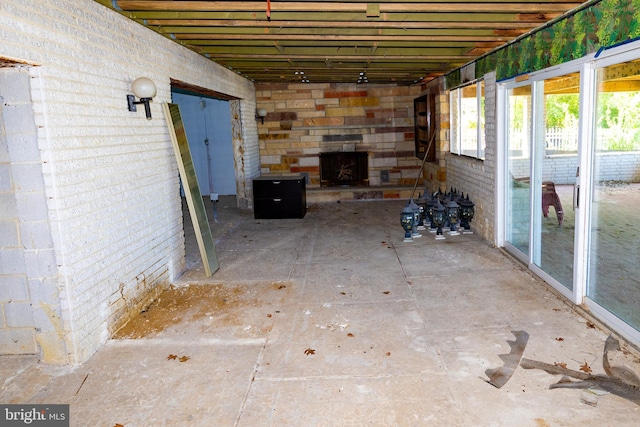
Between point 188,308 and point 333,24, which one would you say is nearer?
point 188,308

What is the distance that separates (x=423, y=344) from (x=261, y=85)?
819 cm

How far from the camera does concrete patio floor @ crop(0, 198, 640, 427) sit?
2.72 meters

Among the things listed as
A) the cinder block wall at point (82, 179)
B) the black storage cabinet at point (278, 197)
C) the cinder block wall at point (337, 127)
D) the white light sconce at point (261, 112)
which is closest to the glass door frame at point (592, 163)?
the cinder block wall at point (82, 179)

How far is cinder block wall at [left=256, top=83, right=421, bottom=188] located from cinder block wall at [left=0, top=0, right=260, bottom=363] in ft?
19.1

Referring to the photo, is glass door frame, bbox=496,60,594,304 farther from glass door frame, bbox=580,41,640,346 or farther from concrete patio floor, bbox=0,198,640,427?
concrete patio floor, bbox=0,198,640,427

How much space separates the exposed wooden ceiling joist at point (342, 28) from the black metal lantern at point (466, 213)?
6.79 ft

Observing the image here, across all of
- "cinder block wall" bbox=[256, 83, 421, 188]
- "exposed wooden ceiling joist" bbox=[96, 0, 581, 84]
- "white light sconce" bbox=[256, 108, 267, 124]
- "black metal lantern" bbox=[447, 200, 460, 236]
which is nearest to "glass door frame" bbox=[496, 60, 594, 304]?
"exposed wooden ceiling joist" bbox=[96, 0, 581, 84]

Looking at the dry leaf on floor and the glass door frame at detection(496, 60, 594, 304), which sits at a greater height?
the glass door frame at detection(496, 60, 594, 304)

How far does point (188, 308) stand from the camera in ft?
14.6

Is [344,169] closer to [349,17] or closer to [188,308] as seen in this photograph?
[349,17]

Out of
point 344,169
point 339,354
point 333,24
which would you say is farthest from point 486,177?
point 344,169

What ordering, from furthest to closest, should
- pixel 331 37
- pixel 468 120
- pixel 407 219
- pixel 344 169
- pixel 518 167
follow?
pixel 344 169 < pixel 468 120 < pixel 407 219 < pixel 518 167 < pixel 331 37

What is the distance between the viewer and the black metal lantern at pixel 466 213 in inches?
278

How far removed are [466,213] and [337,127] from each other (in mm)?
4547
